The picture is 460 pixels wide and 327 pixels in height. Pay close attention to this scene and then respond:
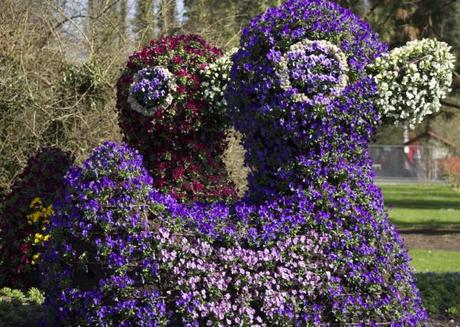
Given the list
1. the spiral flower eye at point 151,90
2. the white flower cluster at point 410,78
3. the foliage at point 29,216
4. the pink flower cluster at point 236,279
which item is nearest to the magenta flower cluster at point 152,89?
the spiral flower eye at point 151,90

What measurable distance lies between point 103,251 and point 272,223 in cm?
97

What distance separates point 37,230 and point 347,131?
12.5ft

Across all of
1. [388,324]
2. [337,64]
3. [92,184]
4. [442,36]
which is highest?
[442,36]

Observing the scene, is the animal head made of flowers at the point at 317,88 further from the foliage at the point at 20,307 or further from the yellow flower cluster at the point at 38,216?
the yellow flower cluster at the point at 38,216

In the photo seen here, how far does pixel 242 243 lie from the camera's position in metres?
4.24

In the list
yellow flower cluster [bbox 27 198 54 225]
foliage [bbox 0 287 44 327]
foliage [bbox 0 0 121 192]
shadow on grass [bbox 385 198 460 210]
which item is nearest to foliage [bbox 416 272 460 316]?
foliage [bbox 0 287 44 327]

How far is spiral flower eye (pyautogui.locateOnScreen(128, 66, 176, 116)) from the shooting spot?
630cm

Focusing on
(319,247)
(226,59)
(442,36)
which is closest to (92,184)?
(319,247)

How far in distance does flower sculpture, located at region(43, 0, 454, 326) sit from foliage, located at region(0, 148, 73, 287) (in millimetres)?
2882

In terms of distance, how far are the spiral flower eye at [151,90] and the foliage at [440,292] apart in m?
3.00

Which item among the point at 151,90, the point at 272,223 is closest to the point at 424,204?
the point at 151,90

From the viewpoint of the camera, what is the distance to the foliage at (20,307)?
5.66 m

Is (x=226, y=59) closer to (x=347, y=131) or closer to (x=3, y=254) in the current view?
(x=347, y=131)

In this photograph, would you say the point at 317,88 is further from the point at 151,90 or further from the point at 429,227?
the point at 429,227
